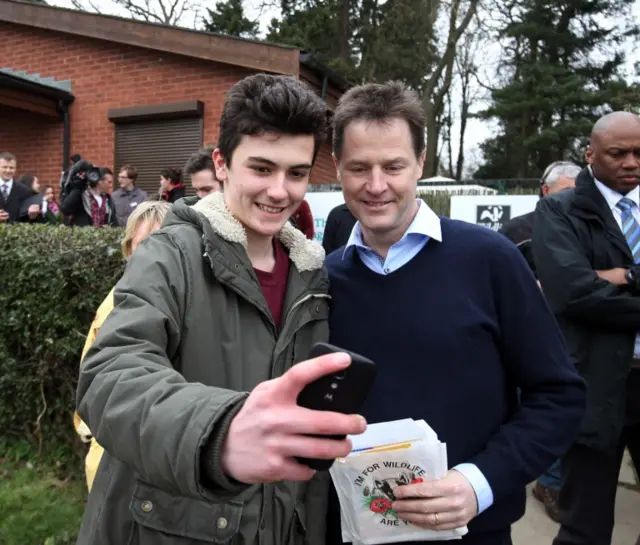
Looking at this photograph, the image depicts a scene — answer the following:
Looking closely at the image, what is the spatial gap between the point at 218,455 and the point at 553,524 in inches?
146

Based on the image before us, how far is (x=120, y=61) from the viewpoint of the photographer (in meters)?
9.12

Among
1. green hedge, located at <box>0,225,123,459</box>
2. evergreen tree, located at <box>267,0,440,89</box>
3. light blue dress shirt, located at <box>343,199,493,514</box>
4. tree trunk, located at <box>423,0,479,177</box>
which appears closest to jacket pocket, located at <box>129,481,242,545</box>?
light blue dress shirt, located at <box>343,199,493,514</box>

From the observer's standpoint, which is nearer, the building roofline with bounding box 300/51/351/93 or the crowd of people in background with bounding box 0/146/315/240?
the crowd of people in background with bounding box 0/146/315/240

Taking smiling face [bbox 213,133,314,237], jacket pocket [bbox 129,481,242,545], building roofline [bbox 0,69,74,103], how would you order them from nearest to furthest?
jacket pocket [bbox 129,481,242,545] → smiling face [bbox 213,133,314,237] → building roofline [bbox 0,69,74,103]

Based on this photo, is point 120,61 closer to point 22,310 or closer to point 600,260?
point 22,310

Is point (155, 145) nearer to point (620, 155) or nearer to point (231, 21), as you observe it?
point (620, 155)

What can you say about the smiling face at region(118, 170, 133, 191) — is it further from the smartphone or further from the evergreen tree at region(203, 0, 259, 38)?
the evergreen tree at region(203, 0, 259, 38)

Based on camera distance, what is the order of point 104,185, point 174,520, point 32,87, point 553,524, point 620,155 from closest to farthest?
point 174,520, point 620,155, point 553,524, point 104,185, point 32,87

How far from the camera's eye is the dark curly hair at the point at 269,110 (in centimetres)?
150

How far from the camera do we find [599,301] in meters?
2.47

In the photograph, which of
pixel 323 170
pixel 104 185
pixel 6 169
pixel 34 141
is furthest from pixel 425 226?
pixel 34 141

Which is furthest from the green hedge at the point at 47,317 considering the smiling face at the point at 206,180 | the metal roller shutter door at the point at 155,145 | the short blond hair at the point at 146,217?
the metal roller shutter door at the point at 155,145

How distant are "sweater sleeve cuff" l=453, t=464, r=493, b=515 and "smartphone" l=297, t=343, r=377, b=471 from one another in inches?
31.8

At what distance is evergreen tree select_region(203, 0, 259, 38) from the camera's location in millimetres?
20047
